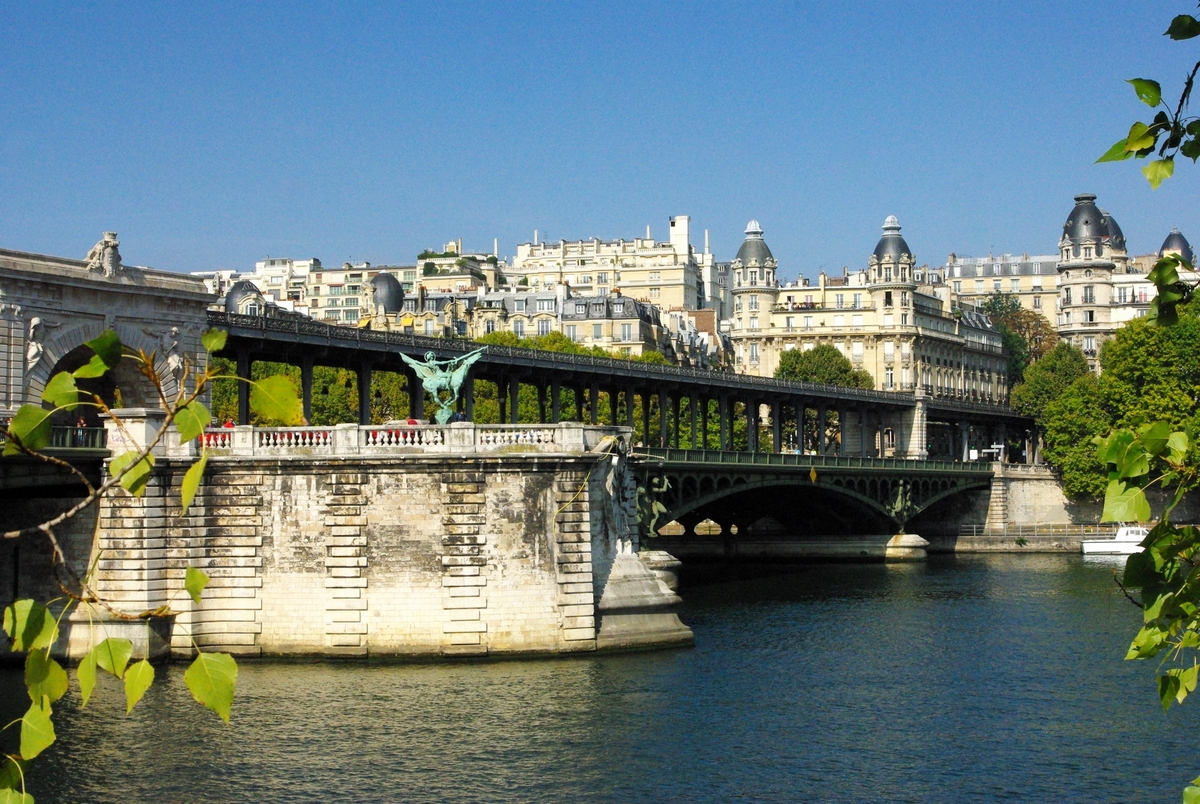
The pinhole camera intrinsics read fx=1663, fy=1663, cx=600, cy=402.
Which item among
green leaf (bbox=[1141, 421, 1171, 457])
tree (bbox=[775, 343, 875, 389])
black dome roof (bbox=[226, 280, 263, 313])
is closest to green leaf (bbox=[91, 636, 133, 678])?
green leaf (bbox=[1141, 421, 1171, 457])

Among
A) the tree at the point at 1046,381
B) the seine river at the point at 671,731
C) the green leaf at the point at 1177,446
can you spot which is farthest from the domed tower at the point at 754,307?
the green leaf at the point at 1177,446

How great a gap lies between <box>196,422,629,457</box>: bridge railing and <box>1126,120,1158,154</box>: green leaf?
3901cm

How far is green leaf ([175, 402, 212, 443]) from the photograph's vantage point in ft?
25.7

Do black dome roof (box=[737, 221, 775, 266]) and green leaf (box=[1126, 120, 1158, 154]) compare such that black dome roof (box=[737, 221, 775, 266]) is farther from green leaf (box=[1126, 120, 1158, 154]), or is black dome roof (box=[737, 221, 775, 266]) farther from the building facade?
green leaf (box=[1126, 120, 1158, 154])

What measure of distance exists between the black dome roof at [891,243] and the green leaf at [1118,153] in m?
160

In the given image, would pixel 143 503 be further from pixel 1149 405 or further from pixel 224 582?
pixel 1149 405

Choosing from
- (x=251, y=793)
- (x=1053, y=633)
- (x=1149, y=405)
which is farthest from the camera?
(x=1149, y=405)

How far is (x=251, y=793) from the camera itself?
33375 mm

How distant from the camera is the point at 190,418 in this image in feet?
25.7

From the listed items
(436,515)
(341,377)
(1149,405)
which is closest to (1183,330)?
(1149,405)

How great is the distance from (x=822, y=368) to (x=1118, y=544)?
55.3 metres

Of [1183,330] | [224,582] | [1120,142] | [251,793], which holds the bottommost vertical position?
[251,793]

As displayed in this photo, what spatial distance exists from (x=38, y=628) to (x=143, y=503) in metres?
41.2

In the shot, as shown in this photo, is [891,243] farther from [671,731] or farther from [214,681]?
[214,681]
